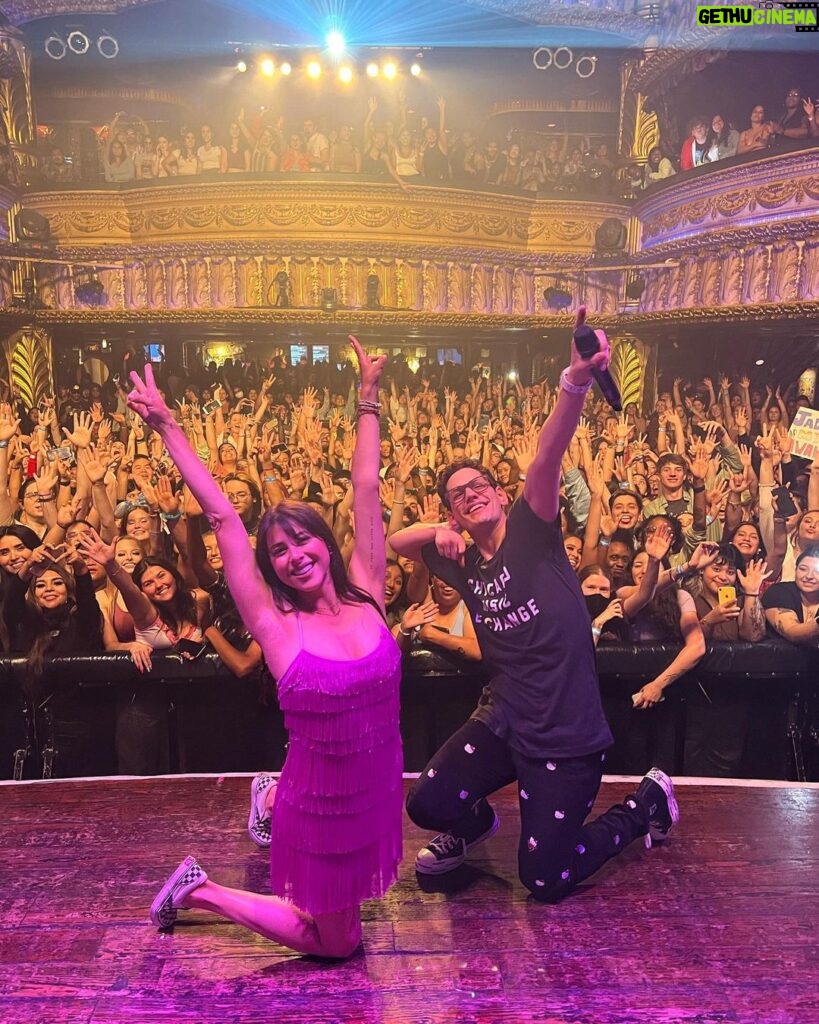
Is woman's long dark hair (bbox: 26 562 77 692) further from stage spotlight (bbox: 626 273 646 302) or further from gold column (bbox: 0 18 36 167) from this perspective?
stage spotlight (bbox: 626 273 646 302)

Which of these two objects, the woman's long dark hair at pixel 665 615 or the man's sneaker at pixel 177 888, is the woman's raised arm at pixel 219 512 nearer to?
the man's sneaker at pixel 177 888

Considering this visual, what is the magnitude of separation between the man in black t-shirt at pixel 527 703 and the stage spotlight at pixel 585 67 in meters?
1.84

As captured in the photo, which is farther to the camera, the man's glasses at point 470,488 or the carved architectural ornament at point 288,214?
the carved architectural ornament at point 288,214

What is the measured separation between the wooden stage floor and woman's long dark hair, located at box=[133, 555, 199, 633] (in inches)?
31.9

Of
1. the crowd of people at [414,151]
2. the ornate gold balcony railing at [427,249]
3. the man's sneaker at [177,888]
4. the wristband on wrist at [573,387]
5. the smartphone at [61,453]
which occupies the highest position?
the crowd of people at [414,151]

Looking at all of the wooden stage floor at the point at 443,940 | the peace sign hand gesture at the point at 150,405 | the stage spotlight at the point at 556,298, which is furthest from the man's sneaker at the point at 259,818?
the stage spotlight at the point at 556,298

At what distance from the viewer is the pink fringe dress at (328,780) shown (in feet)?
6.52

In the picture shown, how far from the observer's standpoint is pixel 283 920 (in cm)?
207

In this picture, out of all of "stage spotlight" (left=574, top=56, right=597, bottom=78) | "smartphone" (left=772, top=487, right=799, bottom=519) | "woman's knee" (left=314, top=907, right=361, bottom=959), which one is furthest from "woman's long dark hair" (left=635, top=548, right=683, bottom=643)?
"stage spotlight" (left=574, top=56, right=597, bottom=78)

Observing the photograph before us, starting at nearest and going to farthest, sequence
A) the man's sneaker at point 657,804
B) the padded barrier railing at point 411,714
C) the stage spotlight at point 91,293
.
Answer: the man's sneaker at point 657,804 → the stage spotlight at point 91,293 → the padded barrier railing at point 411,714

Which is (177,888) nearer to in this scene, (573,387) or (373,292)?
(573,387)

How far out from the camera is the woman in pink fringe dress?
198 centimetres

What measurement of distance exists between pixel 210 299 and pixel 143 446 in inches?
28.2

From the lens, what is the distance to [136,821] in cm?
294
